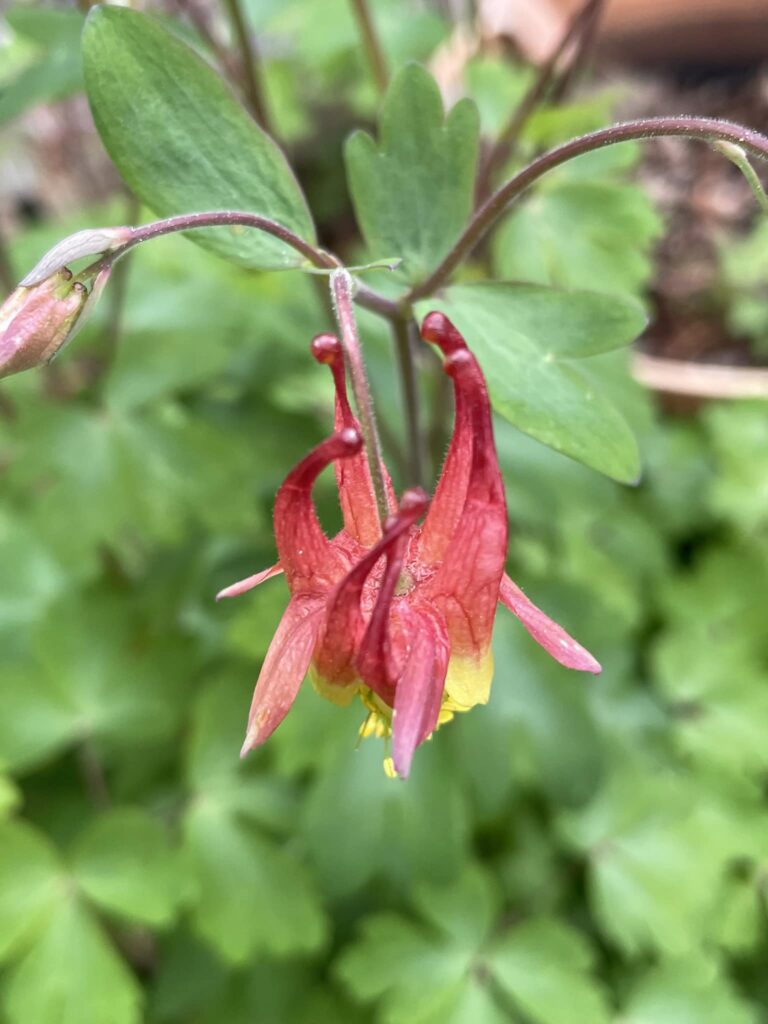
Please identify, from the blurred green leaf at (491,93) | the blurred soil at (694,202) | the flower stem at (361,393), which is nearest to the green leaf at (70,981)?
the flower stem at (361,393)

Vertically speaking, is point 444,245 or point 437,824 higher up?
point 444,245

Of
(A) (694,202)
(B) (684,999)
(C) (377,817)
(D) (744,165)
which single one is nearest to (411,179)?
(D) (744,165)

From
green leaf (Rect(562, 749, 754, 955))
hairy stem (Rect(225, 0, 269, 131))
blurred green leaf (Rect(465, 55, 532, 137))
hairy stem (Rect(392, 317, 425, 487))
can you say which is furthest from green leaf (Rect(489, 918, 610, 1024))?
blurred green leaf (Rect(465, 55, 532, 137))

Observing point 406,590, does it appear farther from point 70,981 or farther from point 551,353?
point 70,981

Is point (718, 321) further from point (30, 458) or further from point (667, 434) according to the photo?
point (30, 458)

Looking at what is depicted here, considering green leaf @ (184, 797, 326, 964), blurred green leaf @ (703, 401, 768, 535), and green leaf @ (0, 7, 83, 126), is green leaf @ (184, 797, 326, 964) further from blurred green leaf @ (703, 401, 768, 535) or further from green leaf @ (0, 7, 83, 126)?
blurred green leaf @ (703, 401, 768, 535)

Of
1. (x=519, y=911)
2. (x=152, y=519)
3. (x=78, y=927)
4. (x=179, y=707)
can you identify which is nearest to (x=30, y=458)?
(x=152, y=519)
